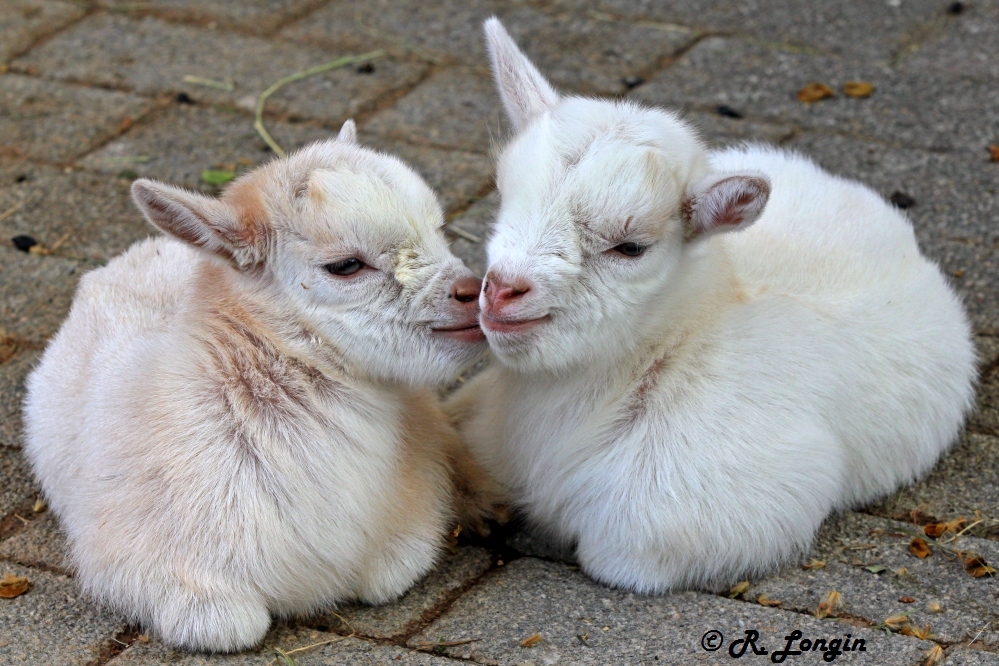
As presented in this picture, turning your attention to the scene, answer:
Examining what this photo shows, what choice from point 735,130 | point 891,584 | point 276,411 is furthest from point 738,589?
point 735,130

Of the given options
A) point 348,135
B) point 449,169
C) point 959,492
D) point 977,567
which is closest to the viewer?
point 977,567

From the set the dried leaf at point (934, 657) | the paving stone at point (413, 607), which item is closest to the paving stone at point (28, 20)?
the paving stone at point (413, 607)

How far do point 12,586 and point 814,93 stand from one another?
17.7 feet

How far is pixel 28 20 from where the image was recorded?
28.1ft

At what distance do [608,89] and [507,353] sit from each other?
4076 mm

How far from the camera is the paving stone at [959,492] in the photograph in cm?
455

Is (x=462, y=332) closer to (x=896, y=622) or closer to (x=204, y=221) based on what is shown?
(x=204, y=221)

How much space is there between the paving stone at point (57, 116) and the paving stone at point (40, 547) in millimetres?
3121

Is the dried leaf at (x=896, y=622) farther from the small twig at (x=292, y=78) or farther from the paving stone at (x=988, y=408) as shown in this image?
the small twig at (x=292, y=78)

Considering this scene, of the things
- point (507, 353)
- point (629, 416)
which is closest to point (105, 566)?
point (507, 353)

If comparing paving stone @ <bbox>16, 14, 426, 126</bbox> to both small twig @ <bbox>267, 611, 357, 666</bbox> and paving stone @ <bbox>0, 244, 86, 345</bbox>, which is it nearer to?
paving stone @ <bbox>0, 244, 86, 345</bbox>

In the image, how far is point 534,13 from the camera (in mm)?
8672

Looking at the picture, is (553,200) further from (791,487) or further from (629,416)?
(791,487)

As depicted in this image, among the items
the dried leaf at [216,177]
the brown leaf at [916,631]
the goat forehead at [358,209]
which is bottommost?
the dried leaf at [216,177]
